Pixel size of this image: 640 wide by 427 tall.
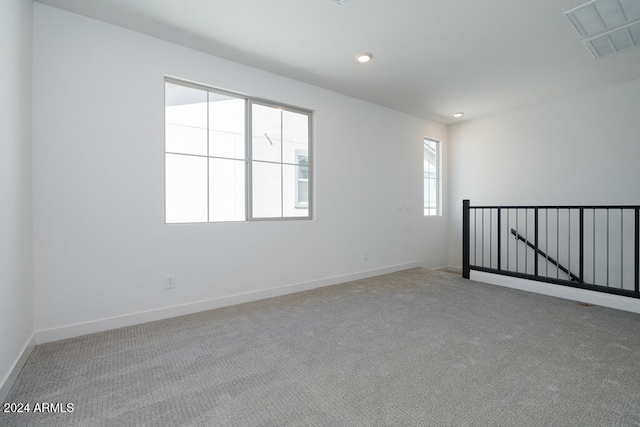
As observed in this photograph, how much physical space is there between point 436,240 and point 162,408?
5191mm

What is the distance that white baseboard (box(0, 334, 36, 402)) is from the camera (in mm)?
1620

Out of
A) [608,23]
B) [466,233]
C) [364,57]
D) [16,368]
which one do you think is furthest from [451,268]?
[16,368]

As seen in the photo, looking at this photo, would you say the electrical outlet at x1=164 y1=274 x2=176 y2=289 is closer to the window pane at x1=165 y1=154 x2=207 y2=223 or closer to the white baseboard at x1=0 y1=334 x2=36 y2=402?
the window pane at x1=165 y1=154 x2=207 y2=223

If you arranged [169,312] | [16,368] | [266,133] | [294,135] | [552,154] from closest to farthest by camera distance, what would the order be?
[16,368]
[169,312]
[266,133]
[294,135]
[552,154]

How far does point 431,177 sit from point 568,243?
237 cm

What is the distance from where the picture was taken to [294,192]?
3.87 m

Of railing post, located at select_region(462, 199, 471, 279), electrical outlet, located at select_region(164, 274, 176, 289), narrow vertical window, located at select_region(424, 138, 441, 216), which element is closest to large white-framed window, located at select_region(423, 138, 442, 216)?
narrow vertical window, located at select_region(424, 138, 441, 216)

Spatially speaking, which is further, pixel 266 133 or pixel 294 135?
pixel 294 135

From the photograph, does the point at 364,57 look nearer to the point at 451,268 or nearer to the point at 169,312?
the point at 169,312

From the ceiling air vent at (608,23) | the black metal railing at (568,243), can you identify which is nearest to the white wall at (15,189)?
the ceiling air vent at (608,23)

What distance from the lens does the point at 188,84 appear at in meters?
3.06

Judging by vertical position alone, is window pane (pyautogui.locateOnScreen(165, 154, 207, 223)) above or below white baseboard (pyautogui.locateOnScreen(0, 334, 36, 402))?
above

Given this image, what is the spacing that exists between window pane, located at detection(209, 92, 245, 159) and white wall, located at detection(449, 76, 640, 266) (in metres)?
4.33

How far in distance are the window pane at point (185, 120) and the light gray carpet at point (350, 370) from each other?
68.1 inches
